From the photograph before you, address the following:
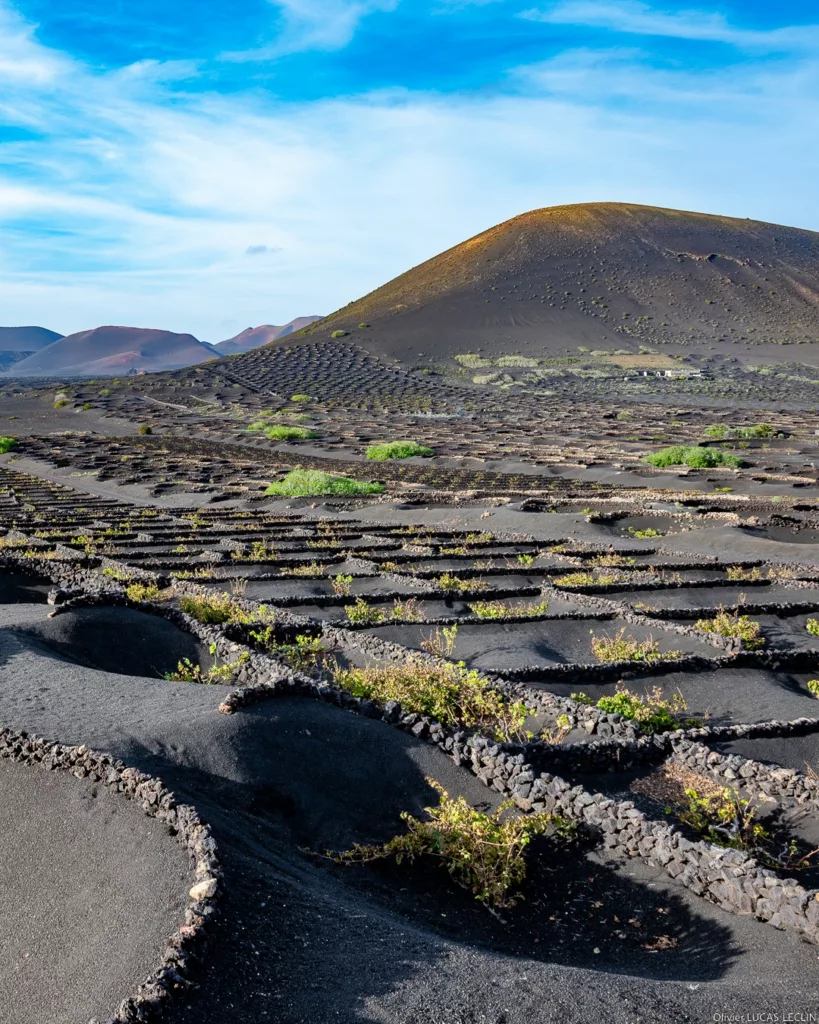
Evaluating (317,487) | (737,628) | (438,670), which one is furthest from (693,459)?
(438,670)

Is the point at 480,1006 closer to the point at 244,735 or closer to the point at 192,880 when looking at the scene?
the point at 192,880

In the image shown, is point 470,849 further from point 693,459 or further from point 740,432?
point 740,432

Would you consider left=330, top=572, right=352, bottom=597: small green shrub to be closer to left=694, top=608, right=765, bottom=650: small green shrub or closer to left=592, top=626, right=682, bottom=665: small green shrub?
left=592, top=626, right=682, bottom=665: small green shrub

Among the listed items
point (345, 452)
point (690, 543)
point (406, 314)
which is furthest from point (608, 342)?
point (690, 543)

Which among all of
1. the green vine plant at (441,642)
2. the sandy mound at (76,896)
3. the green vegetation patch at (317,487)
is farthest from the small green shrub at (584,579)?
the green vegetation patch at (317,487)

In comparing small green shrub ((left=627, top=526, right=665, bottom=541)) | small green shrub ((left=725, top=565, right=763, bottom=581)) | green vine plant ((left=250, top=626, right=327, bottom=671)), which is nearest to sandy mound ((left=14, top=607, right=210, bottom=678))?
green vine plant ((left=250, top=626, right=327, bottom=671))
